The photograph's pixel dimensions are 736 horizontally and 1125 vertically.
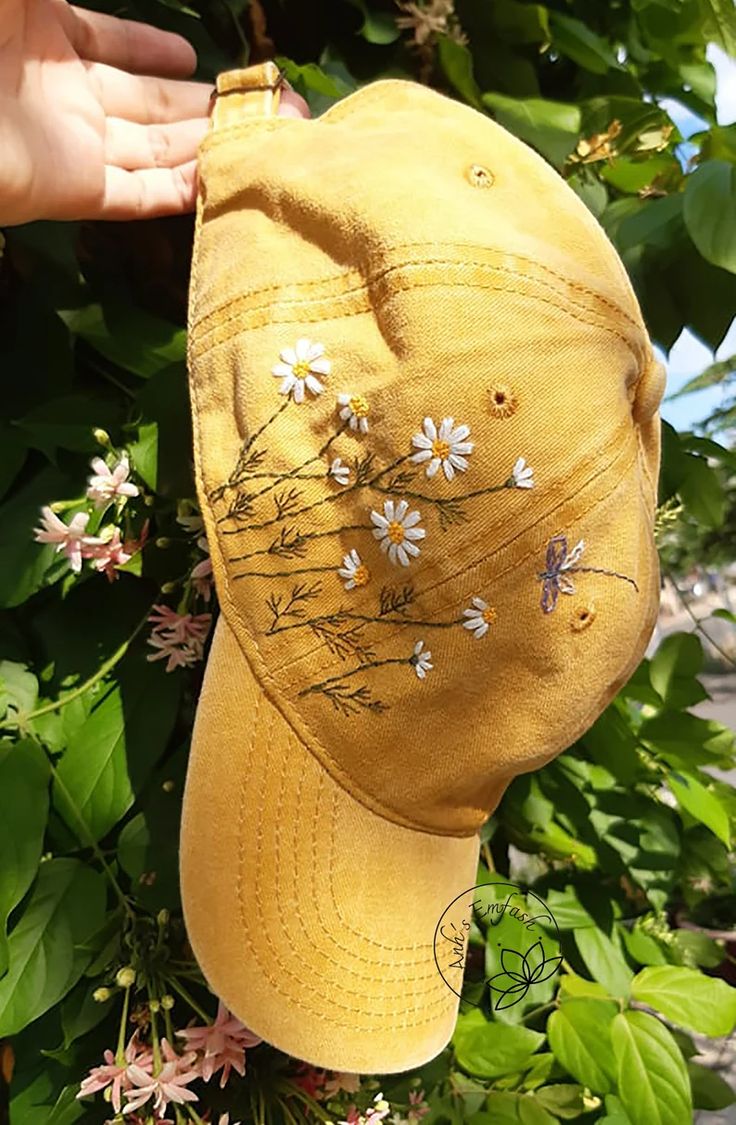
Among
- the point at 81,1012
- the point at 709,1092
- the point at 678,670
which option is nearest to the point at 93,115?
the point at 81,1012

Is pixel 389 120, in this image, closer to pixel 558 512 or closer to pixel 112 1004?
pixel 558 512

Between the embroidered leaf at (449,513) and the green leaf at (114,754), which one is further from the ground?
the embroidered leaf at (449,513)

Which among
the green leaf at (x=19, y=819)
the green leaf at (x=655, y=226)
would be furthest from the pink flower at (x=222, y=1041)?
the green leaf at (x=655, y=226)

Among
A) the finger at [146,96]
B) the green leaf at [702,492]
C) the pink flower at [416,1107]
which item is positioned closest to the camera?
the finger at [146,96]

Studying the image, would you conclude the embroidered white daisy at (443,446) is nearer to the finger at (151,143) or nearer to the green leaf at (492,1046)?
the finger at (151,143)

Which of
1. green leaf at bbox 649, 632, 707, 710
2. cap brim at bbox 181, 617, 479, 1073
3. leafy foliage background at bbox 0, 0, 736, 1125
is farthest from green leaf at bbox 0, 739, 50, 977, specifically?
green leaf at bbox 649, 632, 707, 710

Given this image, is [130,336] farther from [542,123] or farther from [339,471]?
[542,123]

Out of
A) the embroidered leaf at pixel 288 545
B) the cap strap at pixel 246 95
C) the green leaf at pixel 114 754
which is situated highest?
the cap strap at pixel 246 95

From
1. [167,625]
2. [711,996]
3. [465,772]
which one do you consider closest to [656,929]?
[711,996]
